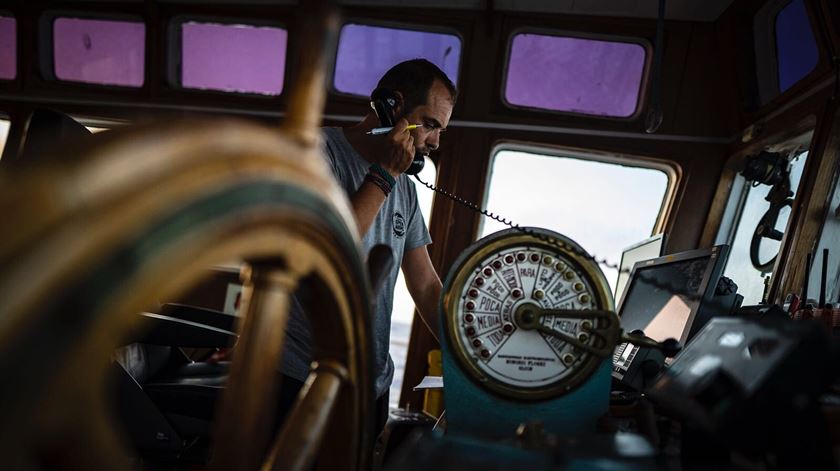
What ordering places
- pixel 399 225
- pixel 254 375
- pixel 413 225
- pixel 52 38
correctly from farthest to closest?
pixel 52 38, pixel 413 225, pixel 399 225, pixel 254 375

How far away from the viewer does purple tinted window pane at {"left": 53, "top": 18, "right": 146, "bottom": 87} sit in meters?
3.48

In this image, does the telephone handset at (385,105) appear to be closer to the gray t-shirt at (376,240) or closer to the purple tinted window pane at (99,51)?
the gray t-shirt at (376,240)

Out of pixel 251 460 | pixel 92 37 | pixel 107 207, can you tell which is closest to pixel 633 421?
pixel 251 460

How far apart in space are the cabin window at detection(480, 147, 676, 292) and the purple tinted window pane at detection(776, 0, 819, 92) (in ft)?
2.35

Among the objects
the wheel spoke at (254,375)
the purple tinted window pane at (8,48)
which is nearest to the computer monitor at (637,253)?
the wheel spoke at (254,375)

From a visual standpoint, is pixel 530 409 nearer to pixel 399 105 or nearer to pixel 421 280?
pixel 421 280

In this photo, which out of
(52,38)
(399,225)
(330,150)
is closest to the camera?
(330,150)

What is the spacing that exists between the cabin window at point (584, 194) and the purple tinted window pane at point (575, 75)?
245 millimetres

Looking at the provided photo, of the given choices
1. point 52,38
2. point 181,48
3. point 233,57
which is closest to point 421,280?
point 233,57

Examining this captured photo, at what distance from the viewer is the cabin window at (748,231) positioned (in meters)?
2.57

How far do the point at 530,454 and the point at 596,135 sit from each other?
9.08 feet

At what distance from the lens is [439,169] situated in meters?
3.28

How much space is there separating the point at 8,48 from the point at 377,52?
203cm

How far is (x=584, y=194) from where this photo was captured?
3283 mm
